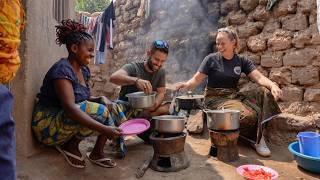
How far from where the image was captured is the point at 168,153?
8.49ft

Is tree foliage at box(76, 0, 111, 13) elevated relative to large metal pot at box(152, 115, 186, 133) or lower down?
elevated

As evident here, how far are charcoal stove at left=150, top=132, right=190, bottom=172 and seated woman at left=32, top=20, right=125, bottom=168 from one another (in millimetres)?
407

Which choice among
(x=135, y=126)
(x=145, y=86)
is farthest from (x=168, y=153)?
(x=145, y=86)

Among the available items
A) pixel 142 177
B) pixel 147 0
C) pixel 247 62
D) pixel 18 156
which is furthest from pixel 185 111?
pixel 147 0

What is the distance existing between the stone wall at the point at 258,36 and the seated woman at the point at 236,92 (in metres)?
0.64

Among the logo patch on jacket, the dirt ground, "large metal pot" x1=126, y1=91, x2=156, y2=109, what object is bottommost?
the dirt ground

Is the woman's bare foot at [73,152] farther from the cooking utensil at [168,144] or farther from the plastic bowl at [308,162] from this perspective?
the plastic bowl at [308,162]

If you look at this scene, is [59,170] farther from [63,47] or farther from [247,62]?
[247,62]

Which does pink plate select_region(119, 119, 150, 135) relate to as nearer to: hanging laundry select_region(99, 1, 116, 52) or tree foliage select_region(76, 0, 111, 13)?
hanging laundry select_region(99, 1, 116, 52)

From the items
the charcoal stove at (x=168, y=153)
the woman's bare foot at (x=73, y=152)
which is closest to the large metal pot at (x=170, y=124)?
the charcoal stove at (x=168, y=153)

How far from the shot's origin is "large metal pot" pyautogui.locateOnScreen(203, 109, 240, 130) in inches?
109

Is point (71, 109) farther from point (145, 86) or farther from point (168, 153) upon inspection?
point (168, 153)

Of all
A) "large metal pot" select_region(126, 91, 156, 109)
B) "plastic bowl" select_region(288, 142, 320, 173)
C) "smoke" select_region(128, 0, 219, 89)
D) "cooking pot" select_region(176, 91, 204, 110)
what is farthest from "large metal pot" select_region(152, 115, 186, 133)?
"smoke" select_region(128, 0, 219, 89)

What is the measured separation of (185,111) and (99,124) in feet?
6.37
